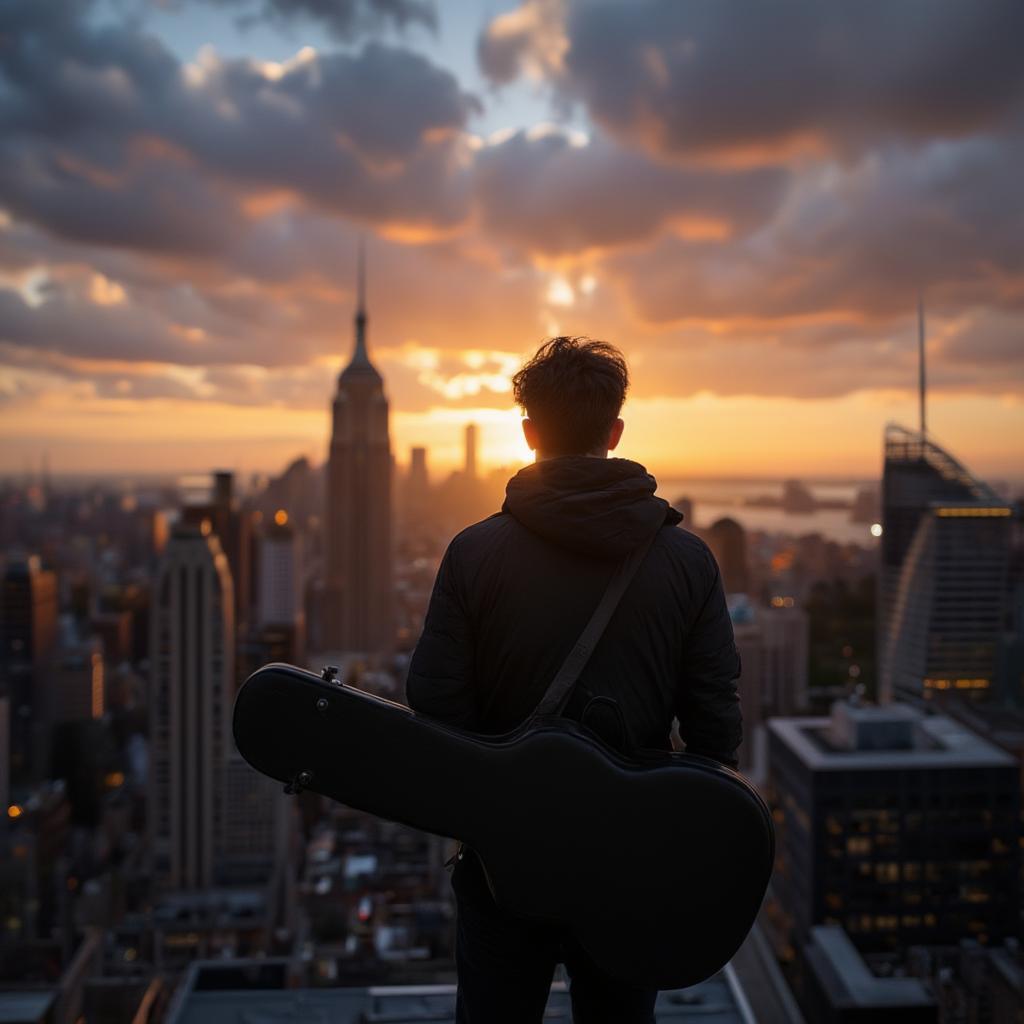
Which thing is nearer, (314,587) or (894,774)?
(894,774)

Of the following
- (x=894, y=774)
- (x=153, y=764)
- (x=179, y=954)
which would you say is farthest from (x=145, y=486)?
(x=894, y=774)

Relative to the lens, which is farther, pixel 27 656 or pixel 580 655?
pixel 27 656

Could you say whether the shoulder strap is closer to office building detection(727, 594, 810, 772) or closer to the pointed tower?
office building detection(727, 594, 810, 772)

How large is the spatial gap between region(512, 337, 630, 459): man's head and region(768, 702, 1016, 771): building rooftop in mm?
9436

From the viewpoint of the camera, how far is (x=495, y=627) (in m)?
0.91

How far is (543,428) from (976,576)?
2003 cm

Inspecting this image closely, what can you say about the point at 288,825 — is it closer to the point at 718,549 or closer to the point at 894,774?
the point at 894,774

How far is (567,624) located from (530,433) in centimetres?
22

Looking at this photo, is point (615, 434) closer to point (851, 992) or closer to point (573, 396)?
→ point (573, 396)

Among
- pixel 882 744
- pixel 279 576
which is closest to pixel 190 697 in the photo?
pixel 279 576

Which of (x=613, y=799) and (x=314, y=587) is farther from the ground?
(x=613, y=799)

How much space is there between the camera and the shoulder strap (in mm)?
867

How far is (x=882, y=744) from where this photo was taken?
32.2ft

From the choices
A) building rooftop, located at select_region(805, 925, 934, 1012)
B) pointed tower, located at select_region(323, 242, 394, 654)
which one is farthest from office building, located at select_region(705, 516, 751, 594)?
building rooftop, located at select_region(805, 925, 934, 1012)
